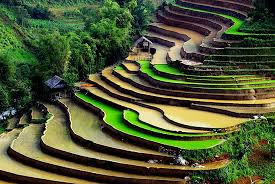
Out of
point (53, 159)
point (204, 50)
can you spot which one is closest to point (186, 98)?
point (204, 50)

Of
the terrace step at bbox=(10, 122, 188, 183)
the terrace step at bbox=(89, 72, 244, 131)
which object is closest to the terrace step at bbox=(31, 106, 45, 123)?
the terrace step at bbox=(10, 122, 188, 183)

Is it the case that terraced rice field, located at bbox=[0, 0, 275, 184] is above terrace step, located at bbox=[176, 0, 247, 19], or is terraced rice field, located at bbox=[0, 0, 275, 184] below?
below

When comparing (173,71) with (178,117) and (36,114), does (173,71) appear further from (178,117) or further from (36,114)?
(36,114)

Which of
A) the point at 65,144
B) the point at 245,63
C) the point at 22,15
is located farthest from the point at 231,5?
the point at 22,15

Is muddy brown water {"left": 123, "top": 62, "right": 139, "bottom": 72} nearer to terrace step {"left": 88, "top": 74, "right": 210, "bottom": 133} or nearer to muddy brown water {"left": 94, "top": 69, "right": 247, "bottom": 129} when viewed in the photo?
terrace step {"left": 88, "top": 74, "right": 210, "bottom": 133}

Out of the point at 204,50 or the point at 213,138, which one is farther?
the point at 204,50

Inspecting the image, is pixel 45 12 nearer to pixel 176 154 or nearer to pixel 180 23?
pixel 180 23

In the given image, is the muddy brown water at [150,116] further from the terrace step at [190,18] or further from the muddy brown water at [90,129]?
the terrace step at [190,18]
